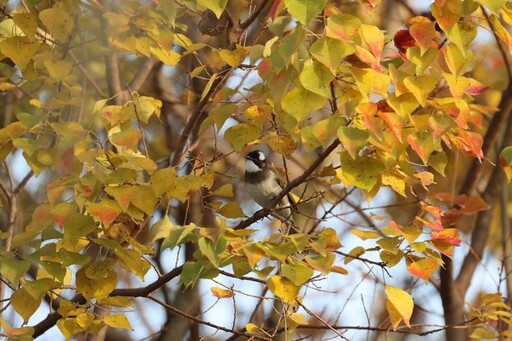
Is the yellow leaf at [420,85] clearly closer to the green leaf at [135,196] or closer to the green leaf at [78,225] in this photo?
the green leaf at [135,196]

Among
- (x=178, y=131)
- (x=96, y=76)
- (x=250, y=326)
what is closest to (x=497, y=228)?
(x=178, y=131)

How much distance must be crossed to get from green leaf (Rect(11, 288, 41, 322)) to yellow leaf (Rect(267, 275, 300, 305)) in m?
0.80

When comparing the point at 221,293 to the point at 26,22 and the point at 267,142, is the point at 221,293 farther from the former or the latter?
the point at 26,22

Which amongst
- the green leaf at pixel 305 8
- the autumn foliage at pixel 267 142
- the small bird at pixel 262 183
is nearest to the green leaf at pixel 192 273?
the autumn foliage at pixel 267 142

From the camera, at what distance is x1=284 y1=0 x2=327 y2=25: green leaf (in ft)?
6.52

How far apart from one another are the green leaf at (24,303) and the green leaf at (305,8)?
129cm

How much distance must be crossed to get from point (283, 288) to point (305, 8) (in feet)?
2.66

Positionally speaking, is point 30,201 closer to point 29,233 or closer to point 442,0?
point 29,233

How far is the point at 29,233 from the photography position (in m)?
2.64

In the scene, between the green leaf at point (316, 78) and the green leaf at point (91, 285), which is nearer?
the green leaf at point (316, 78)

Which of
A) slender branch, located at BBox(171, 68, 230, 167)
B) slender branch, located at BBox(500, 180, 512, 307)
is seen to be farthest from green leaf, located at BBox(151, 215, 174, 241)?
slender branch, located at BBox(500, 180, 512, 307)

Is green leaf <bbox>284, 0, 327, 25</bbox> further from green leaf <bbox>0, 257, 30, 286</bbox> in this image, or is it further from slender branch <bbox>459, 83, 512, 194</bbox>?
slender branch <bbox>459, 83, 512, 194</bbox>

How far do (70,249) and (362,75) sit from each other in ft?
3.71

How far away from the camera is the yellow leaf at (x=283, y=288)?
234 centimetres
